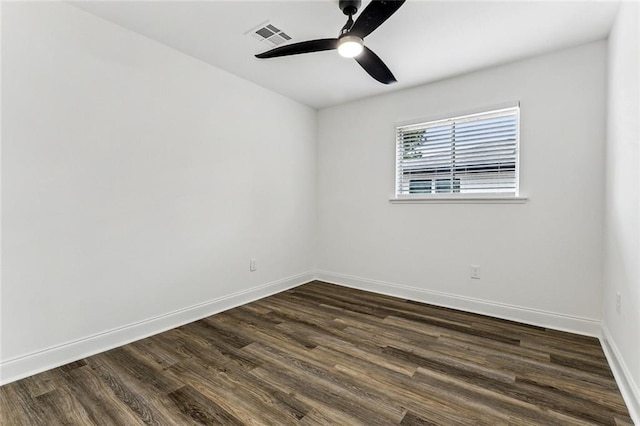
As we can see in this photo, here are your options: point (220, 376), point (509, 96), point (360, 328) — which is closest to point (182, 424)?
point (220, 376)

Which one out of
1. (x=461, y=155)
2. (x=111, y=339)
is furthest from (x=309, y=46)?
(x=111, y=339)

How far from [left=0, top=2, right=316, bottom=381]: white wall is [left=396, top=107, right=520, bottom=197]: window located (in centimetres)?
176

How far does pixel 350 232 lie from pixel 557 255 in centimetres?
215

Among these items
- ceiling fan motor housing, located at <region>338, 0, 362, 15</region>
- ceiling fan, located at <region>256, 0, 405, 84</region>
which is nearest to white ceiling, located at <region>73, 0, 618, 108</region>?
ceiling fan motor housing, located at <region>338, 0, 362, 15</region>

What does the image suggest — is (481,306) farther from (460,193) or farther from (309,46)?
(309,46)

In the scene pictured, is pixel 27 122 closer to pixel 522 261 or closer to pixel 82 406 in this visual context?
pixel 82 406

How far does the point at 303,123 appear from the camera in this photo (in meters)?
4.03

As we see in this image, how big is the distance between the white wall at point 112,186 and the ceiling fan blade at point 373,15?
5.67ft

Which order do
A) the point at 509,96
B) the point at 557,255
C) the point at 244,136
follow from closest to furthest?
the point at 557,255, the point at 509,96, the point at 244,136

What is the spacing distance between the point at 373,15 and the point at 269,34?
1.05m

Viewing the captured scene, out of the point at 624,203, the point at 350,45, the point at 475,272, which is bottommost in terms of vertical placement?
the point at 475,272

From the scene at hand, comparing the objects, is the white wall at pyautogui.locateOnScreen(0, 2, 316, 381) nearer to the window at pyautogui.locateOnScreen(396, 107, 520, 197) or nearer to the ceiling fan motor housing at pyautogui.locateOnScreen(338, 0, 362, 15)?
the ceiling fan motor housing at pyautogui.locateOnScreen(338, 0, 362, 15)

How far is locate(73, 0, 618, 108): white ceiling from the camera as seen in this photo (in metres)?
2.02

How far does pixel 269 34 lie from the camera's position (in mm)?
2342
